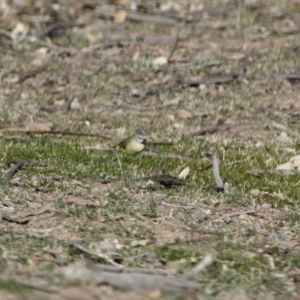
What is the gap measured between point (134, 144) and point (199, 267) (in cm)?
362

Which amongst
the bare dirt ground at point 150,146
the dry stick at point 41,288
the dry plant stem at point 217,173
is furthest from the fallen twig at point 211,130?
the dry stick at point 41,288

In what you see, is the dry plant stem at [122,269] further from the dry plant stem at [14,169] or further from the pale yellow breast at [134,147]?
the pale yellow breast at [134,147]

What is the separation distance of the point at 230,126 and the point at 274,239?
412cm

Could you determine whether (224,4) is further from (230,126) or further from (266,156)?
(266,156)

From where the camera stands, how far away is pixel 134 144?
9.13 metres

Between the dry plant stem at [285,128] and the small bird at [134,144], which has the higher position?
the small bird at [134,144]

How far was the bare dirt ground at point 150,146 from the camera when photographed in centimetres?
583

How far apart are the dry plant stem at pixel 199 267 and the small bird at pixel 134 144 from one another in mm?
3329

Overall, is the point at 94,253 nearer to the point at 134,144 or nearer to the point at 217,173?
the point at 217,173

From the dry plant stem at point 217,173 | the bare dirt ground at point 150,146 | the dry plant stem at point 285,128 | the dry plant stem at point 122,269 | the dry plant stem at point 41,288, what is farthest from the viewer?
the dry plant stem at point 285,128

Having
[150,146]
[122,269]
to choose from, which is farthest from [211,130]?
[122,269]

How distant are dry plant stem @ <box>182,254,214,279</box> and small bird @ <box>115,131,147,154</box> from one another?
10.9ft

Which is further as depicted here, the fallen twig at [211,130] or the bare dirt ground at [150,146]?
the fallen twig at [211,130]

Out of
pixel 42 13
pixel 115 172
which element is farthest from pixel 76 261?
pixel 42 13
